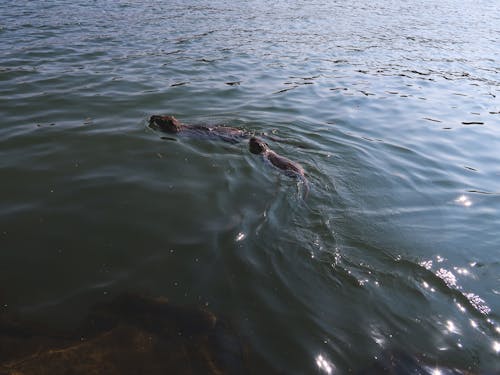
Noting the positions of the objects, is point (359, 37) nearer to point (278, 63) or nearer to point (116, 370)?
point (278, 63)

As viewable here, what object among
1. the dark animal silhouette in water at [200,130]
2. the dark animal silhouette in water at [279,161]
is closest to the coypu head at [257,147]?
the dark animal silhouette in water at [279,161]

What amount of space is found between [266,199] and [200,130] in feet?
8.38

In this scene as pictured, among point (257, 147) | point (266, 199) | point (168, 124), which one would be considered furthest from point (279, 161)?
point (168, 124)

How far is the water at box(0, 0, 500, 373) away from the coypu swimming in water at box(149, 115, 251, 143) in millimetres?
216

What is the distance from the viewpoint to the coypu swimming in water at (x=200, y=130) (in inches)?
302

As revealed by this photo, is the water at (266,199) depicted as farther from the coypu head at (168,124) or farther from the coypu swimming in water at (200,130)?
the coypu head at (168,124)

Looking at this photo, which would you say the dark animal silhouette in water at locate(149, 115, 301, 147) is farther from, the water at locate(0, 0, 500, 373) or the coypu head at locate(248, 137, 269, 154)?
the coypu head at locate(248, 137, 269, 154)

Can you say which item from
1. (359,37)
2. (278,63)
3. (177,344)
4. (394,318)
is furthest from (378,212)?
(359,37)

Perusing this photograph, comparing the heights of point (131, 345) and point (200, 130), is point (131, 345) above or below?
above

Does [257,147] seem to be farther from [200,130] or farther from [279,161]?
[200,130]

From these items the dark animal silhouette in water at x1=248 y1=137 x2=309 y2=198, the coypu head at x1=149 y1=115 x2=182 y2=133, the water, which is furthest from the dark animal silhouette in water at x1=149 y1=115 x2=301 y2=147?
the dark animal silhouette in water at x1=248 y1=137 x2=309 y2=198

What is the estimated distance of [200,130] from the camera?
7.75m

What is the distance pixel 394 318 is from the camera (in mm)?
4074

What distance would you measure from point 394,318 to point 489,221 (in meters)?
3.07
